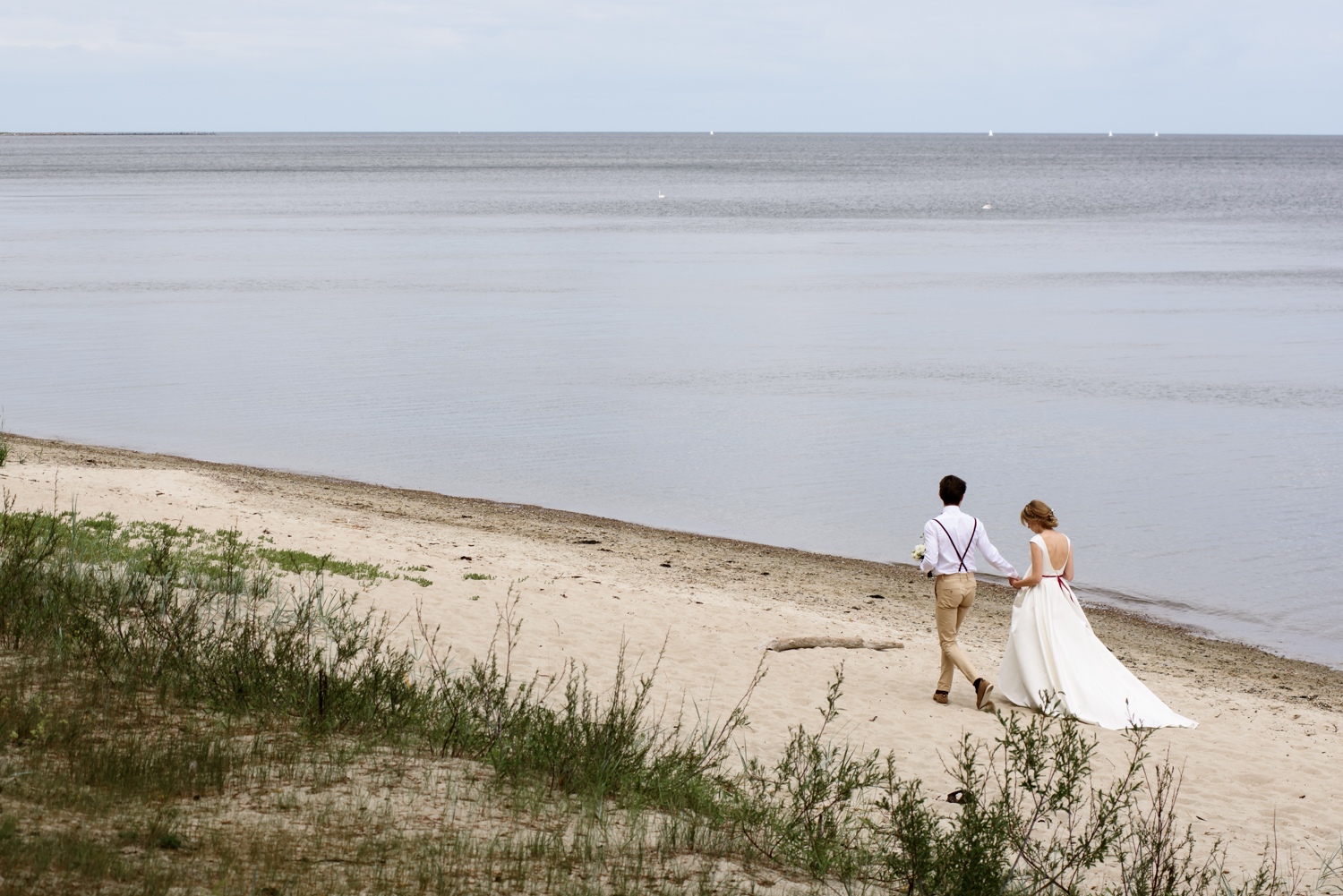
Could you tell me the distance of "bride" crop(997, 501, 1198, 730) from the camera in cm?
980

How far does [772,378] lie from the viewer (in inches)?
1124

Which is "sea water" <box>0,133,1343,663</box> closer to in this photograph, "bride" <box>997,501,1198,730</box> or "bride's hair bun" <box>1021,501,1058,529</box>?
"bride" <box>997,501,1198,730</box>

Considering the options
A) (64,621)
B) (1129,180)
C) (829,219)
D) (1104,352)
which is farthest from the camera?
(1129,180)

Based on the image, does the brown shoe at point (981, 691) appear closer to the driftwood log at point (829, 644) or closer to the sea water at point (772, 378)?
the driftwood log at point (829, 644)

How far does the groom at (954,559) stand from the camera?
378 inches

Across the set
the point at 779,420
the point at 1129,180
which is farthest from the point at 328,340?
the point at 1129,180

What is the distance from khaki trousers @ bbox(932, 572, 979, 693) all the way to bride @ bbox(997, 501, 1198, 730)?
40 centimetres

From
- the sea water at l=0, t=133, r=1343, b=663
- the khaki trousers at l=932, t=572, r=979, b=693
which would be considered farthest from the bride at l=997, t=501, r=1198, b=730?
the sea water at l=0, t=133, r=1343, b=663

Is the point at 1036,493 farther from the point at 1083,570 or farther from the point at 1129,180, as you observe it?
the point at 1129,180

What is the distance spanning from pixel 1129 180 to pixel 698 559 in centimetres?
13469

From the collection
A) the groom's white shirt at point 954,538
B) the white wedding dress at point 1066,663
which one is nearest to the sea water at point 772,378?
the white wedding dress at point 1066,663

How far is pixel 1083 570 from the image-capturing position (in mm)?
15914

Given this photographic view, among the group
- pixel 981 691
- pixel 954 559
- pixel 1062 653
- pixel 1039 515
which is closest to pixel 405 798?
pixel 954 559

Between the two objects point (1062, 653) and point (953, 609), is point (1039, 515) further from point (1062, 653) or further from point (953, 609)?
point (1062, 653)
